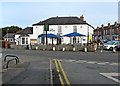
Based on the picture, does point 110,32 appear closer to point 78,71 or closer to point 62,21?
point 62,21

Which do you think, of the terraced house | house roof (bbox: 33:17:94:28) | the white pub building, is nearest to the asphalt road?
the white pub building

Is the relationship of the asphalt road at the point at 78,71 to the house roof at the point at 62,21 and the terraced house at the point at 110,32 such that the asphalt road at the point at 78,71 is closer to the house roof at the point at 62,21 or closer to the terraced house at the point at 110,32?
the house roof at the point at 62,21

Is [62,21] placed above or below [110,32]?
above

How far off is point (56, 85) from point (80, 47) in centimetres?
2204

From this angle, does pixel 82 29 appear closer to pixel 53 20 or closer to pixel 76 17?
pixel 76 17

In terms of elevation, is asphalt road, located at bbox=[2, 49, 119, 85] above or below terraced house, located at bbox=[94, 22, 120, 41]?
below

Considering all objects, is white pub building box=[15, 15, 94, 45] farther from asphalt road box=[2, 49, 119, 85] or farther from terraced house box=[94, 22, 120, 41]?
asphalt road box=[2, 49, 119, 85]

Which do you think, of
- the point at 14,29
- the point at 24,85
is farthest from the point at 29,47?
the point at 14,29

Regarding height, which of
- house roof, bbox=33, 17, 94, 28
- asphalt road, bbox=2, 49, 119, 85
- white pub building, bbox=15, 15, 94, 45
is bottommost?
asphalt road, bbox=2, 49, 119, 85

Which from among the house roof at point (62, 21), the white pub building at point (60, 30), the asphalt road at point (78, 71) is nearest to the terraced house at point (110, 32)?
the white pub building at point (60, 30)

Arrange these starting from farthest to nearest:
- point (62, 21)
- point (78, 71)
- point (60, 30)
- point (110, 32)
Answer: point (110, 32), point (62, 21), point (60, 30), point (78, 71)

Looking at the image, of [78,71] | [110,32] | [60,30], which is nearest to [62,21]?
[60,30]

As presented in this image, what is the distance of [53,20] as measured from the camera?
46688 mm

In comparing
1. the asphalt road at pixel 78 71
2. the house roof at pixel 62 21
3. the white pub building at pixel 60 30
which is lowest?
the asphalt road at pixel 78 71
